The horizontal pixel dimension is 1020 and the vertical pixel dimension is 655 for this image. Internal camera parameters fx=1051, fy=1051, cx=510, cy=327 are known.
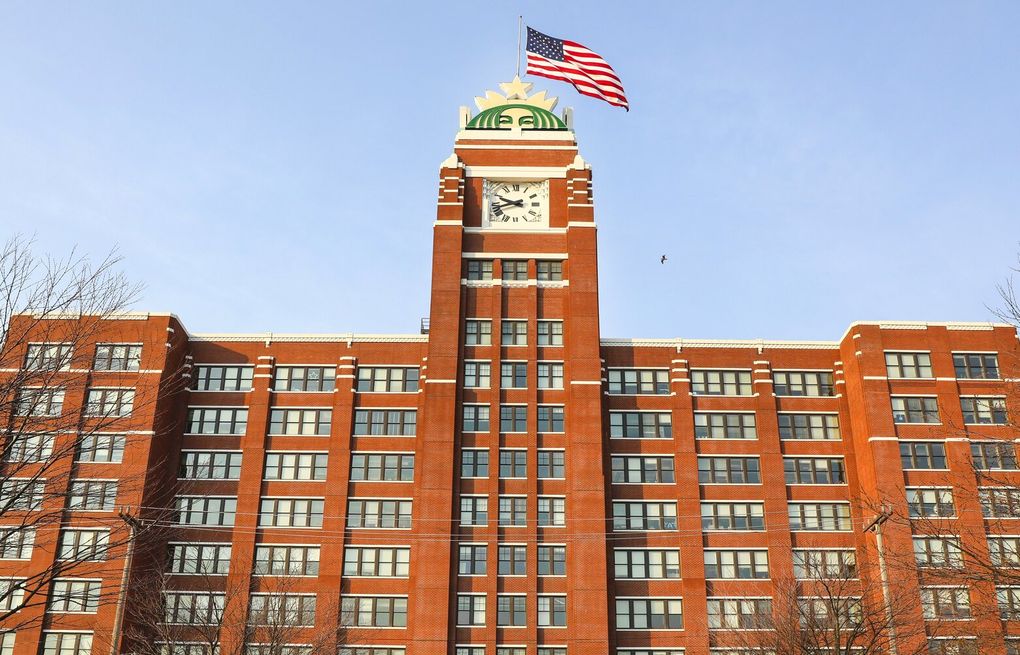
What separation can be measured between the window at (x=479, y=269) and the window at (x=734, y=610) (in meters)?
23.4

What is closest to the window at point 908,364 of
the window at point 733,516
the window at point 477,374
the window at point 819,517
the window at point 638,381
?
the window at point 819,517

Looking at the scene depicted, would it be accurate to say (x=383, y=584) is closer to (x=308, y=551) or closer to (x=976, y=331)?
(x=308, y=551)

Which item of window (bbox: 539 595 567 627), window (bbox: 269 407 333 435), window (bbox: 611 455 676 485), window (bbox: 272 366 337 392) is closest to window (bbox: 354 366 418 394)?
window (bbox: 272 366 337 392)

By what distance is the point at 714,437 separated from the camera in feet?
208

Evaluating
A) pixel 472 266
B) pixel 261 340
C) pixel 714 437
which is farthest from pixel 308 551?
pixel 714 437

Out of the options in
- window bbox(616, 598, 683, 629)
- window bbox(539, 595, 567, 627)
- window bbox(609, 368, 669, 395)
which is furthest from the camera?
window bbox(609, 368, 669, 395)

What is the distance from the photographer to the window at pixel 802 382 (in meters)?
65.1

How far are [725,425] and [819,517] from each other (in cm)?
756

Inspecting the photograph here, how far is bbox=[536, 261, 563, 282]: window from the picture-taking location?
6562 cm

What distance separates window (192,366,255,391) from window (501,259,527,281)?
1677 cm

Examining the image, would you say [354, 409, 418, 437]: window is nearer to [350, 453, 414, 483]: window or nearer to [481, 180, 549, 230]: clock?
[350, 453, 414, 483]: window

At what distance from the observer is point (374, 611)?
190ft

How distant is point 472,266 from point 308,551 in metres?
19.8

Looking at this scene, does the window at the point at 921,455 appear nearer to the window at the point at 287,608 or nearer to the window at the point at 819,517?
the window at the point at 819,517
